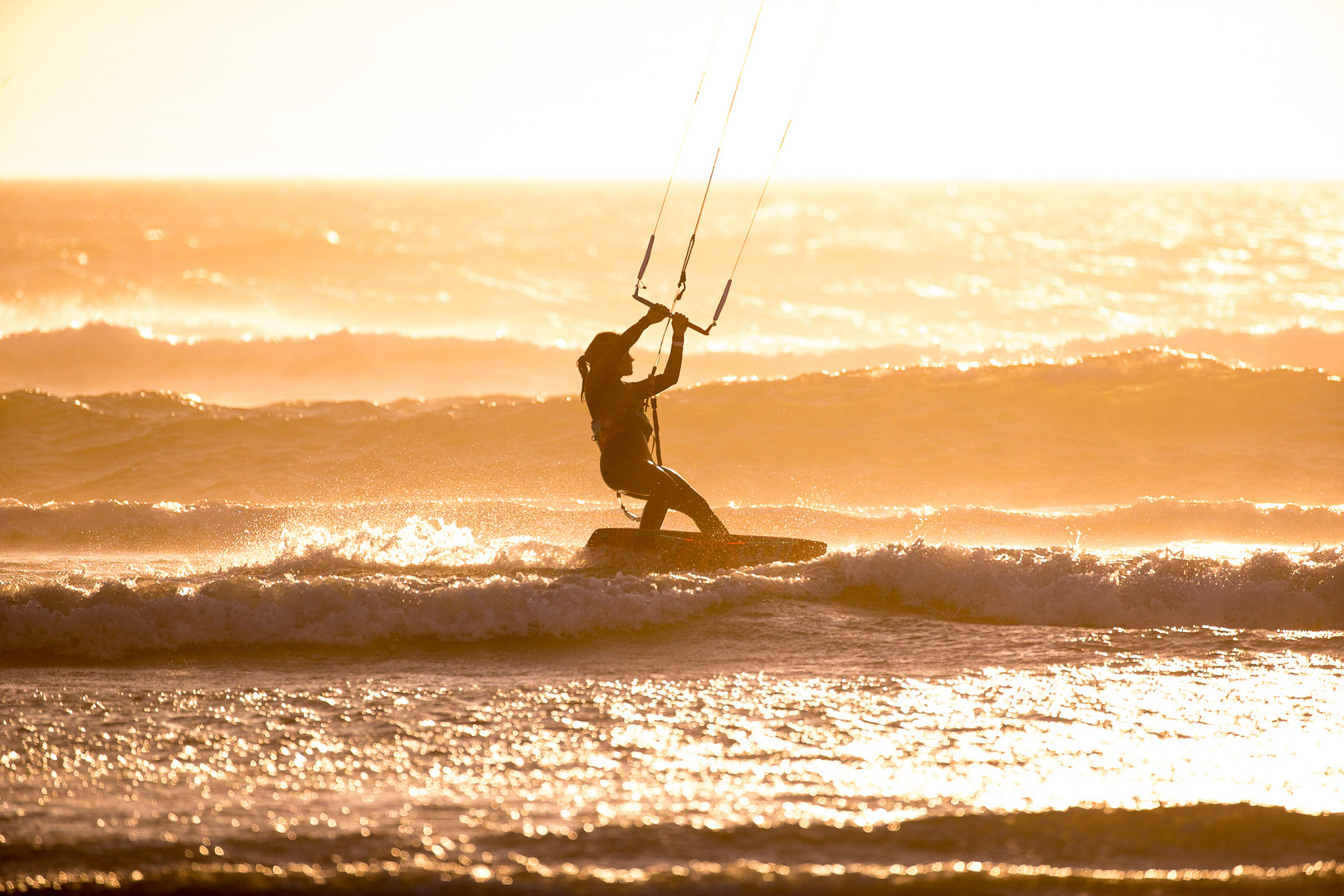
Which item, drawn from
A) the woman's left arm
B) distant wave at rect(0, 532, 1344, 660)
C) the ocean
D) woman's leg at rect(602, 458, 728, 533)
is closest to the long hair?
the woman's left arm

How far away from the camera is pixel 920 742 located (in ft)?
17.3

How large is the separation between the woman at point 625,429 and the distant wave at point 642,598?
2.11 feet

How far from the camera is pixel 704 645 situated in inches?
265

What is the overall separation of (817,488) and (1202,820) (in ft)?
31.8

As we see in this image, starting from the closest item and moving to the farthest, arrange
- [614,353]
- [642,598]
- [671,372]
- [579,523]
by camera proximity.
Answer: [642,598]
[671,372]
[614,353]
[579,523]

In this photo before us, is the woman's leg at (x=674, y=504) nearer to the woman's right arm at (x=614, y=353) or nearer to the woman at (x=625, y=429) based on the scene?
the woman at (x=625, y=429)

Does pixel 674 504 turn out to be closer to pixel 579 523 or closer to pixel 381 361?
pixel 579 523

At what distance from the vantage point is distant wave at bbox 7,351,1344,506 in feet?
46.0

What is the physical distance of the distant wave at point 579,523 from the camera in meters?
10.6

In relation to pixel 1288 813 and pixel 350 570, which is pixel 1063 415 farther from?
pixel 1288 813

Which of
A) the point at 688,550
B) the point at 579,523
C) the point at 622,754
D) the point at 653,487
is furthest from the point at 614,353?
the point at 579,523

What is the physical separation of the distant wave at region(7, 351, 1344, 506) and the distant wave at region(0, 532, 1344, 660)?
18.7 ft

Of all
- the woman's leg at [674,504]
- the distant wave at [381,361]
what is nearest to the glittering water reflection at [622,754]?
the woman's leg at [674,504]

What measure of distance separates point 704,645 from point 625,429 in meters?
1.82
